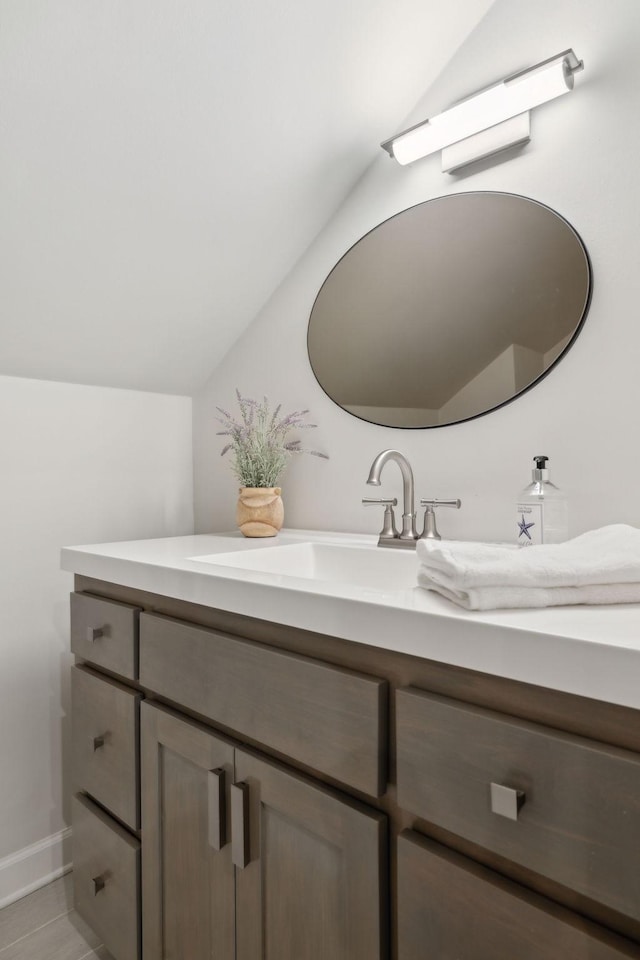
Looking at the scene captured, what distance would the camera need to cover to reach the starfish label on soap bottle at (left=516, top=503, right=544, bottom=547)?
1079mm

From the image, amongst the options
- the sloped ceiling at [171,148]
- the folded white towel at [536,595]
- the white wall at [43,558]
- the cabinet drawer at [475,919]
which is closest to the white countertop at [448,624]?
the folded white towel at [536,595]

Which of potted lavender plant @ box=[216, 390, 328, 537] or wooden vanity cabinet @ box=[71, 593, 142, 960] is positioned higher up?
potted lavender plant @ box=[216, 390, 328, 537]

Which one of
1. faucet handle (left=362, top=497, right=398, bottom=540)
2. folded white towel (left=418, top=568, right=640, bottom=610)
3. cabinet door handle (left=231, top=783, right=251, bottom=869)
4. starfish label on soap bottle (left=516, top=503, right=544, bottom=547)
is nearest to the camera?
folded white towel (left=418, top=568, right=640, bottom=610)

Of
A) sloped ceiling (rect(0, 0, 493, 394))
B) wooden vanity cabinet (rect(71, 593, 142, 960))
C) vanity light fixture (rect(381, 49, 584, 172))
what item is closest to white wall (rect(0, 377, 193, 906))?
sloped ceiling (rect(0, 0, 493, 394))

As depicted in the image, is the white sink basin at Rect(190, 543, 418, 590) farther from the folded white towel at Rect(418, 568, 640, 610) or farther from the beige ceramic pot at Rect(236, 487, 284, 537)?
the folded white towel at Rect(418, 568, 640, 610)

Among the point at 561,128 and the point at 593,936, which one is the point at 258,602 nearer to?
the point at 593,936

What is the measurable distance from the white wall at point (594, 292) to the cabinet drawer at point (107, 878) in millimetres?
868

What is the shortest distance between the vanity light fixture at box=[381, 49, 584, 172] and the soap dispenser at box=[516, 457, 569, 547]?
2.43 ft

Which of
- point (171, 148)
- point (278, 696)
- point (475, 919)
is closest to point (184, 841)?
point (278, 696)

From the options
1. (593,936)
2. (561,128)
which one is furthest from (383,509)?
(593,936)

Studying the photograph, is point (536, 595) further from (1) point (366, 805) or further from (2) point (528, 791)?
(1) point (366, 805)

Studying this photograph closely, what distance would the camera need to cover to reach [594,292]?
1.15m

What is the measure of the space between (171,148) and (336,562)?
1.01 meters

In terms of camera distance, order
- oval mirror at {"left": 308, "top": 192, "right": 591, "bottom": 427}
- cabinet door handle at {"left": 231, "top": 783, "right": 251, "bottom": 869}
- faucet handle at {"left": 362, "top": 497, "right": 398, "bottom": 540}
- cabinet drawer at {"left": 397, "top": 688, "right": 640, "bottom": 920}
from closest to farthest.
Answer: cabinet drawer at {"left": 397, "top": 688, "right": 640, "bottom": 920}, cabinet door handle at {"left": 231, "top": 783, "right": 251, "bottom": 869}, oval mirror at {"left": 308, "top": 192, "right": 591, "bottom": 427}, faucet handle at {"left": 362, "top": 497, "right": 398, "bottom": 540}
